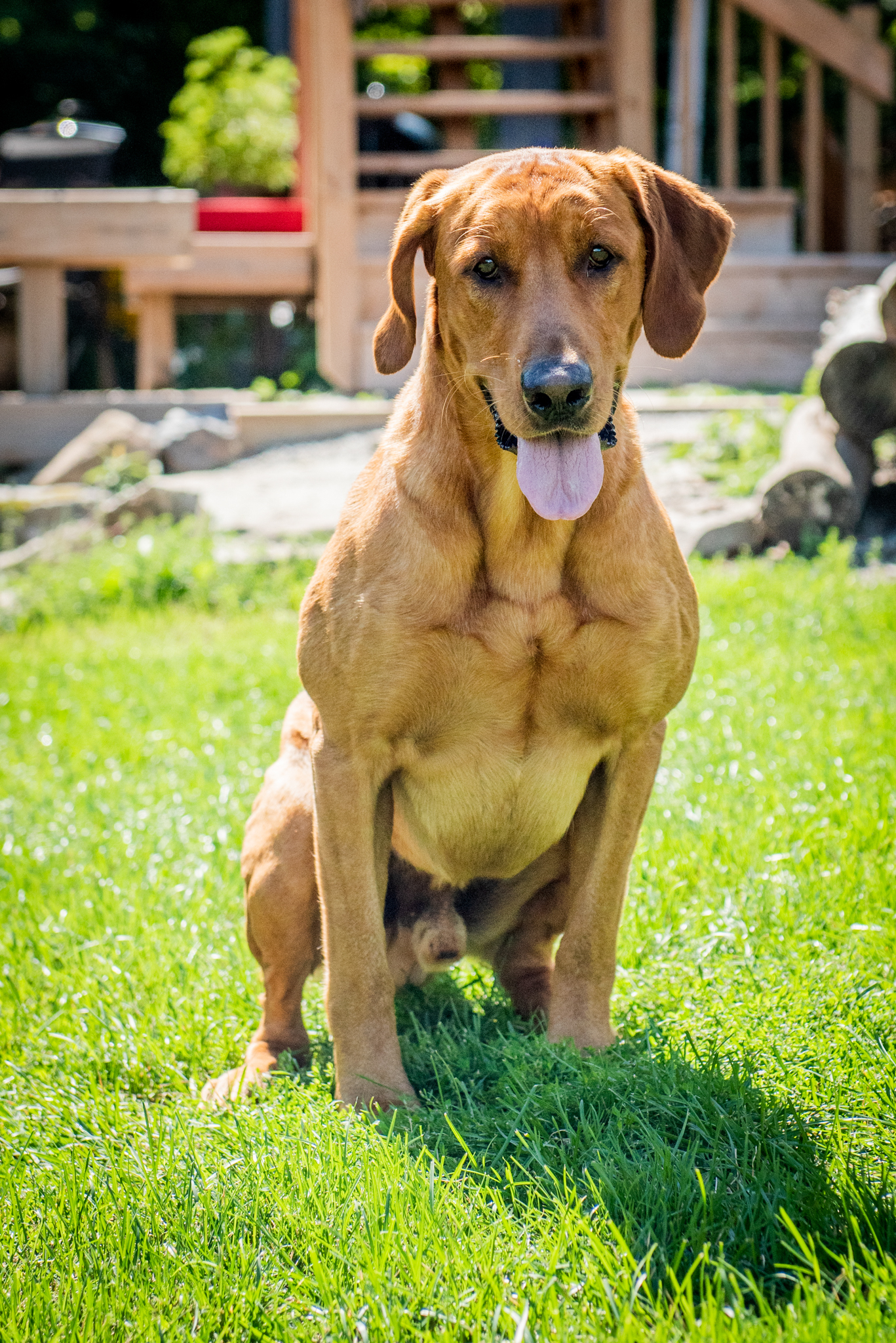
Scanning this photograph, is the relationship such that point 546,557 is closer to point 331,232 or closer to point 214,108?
point 331,232

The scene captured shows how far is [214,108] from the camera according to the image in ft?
47.5

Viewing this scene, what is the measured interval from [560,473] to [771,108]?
9.51 metres

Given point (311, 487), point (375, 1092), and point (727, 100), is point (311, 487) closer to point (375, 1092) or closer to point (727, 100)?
point (727, 100)

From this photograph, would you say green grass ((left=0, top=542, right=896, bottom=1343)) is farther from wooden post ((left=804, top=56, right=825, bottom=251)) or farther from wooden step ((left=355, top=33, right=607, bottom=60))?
wooden post ((left=804, top=56, right=825, bottom=251))

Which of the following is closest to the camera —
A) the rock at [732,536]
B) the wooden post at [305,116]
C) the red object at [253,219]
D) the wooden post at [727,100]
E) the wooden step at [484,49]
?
the rock at [732,536]

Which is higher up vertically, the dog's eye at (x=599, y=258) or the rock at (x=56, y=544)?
the dog's eye at (x=599, y=258)

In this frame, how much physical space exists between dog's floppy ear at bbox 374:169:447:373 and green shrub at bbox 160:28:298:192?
12.1 meters

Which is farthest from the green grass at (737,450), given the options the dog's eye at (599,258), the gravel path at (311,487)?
the dog's eye at (599,258)

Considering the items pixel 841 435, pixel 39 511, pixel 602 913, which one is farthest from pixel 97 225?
pixel 602 913

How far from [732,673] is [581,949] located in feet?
8.90

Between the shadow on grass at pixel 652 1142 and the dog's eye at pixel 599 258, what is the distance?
1.59m

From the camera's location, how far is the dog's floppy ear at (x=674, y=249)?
260 cm

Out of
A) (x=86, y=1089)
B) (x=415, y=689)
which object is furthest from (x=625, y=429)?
(x=86, y=1089)

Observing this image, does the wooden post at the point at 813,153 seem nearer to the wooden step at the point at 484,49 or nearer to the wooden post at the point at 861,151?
the wooden post at the point at 861,151
